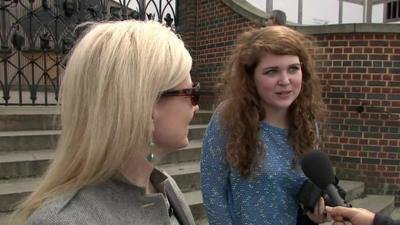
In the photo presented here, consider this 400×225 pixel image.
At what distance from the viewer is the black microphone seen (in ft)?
4.29

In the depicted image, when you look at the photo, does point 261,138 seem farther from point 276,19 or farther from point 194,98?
point 276,19

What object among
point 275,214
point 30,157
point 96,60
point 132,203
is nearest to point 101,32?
point 96,60

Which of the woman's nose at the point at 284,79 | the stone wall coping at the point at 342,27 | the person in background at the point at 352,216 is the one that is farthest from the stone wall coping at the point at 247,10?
the person in background at the point at 352,216

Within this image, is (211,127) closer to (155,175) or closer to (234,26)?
(155,175)

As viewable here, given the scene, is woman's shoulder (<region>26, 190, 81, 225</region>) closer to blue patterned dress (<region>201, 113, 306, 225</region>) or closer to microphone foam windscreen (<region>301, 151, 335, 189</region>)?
microphone foam windscreen (<region>301, 151, 335, 189</region>)

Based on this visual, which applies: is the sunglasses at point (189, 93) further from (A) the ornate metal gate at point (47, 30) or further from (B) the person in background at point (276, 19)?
(A) the ornate metal gate at point (47, 30)

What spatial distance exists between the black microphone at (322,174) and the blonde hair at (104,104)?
0.63 metres

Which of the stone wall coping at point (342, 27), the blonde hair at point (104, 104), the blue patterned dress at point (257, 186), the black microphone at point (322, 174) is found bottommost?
the blue patterned dress at point (257, 186)

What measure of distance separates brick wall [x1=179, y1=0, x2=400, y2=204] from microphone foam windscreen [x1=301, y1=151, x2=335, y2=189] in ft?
12.8

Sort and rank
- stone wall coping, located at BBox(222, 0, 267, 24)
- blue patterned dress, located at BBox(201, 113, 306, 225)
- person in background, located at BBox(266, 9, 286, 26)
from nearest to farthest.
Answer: blue patterned dress, located at BBox(201, 113, 306, 225) < person in background, located at BBox(266, 9, 286, 26) < stone wall coping, located at BBox(222, 0, 267, 24)

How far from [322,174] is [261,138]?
49 cm

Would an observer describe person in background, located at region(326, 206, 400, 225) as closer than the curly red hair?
Yes

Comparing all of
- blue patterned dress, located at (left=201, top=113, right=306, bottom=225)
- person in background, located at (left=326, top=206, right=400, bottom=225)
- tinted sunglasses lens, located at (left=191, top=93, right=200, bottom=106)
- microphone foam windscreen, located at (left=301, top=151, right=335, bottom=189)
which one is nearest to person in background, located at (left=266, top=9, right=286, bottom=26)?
blue patterned dress, located at (left=201, top=113, right=306, bottom=225)

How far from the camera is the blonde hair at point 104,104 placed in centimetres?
102
